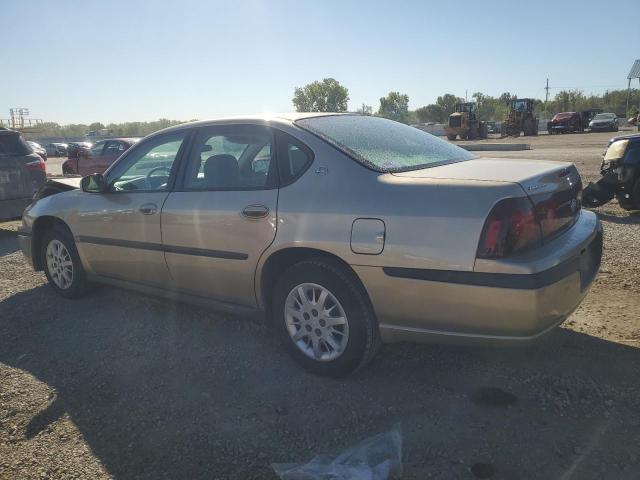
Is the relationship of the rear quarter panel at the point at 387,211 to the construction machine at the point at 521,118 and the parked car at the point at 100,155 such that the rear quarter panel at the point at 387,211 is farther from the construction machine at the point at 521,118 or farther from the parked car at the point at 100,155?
the construction machine at the point at 521,118

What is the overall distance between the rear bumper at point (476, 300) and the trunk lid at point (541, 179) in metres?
0.15

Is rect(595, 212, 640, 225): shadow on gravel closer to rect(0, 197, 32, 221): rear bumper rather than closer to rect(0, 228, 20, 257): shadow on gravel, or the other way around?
rect(0, 228, 20, 257): shadow on gravel

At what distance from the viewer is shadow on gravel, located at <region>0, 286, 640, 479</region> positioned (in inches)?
96.1

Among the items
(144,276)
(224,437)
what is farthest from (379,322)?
(144,276)

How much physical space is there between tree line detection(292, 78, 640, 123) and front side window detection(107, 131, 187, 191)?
76271 mm

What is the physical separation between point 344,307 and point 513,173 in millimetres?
1199

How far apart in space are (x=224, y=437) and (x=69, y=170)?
14.8 metres

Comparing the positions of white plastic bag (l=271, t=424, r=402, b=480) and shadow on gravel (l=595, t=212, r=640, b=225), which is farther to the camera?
shadow on gravel (l=595, t=212, r=640, b=225)

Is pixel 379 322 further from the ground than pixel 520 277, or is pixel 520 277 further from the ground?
pixel 520 277

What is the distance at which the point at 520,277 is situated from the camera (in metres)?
2.46

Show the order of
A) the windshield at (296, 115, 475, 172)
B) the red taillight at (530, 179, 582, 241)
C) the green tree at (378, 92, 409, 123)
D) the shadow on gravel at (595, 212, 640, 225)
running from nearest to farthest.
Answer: the red taillight at (530, 179, 582, 241) → the windshield at (296, 115, 475, 172) → the shadow on gravel at (595, 212, 640, 225) → the green tree at (378, 92, 409, 123)

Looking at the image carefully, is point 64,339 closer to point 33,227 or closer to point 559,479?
point 33,227

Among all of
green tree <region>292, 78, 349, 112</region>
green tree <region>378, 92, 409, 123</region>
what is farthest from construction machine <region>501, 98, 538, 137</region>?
green tree <region>378, 92, 409, 123</region>

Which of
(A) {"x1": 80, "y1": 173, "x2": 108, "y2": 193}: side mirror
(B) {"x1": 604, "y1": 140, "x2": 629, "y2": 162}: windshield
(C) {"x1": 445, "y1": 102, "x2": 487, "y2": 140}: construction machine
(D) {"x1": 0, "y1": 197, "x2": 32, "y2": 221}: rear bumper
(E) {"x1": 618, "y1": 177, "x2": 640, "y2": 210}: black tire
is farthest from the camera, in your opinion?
(C) {"x1": 445, "y1": 102, "x2": 487, "y2": 140}: construction machine
